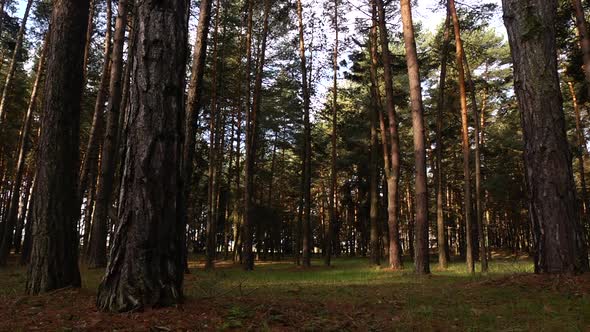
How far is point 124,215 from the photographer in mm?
4438

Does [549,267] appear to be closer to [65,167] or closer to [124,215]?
[124,215]

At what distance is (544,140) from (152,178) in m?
6.44

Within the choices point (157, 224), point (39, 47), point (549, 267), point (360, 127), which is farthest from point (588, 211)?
point (39, 47)

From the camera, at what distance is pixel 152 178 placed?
177 inches

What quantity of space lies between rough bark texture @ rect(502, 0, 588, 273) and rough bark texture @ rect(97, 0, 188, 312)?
19.5 ft

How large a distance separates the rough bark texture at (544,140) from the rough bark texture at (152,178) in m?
5.93

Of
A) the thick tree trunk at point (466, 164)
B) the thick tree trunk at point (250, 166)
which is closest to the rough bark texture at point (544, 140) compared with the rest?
the thick tree trunk at point (466, 164)

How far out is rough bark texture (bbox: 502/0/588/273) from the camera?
6504 mm

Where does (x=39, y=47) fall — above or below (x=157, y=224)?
above

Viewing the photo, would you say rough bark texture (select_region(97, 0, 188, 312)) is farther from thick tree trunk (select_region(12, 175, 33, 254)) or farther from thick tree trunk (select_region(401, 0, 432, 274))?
thick tree trunk (select_region(12, 175, 33, 254))

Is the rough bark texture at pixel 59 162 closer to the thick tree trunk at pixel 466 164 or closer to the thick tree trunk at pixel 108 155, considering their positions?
the thick tree trunk at pixel 108 155

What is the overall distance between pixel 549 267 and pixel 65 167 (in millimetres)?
8323

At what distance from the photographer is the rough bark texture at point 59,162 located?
636 centimetres

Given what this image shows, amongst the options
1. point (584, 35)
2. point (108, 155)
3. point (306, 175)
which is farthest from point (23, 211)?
point (584, 35)
